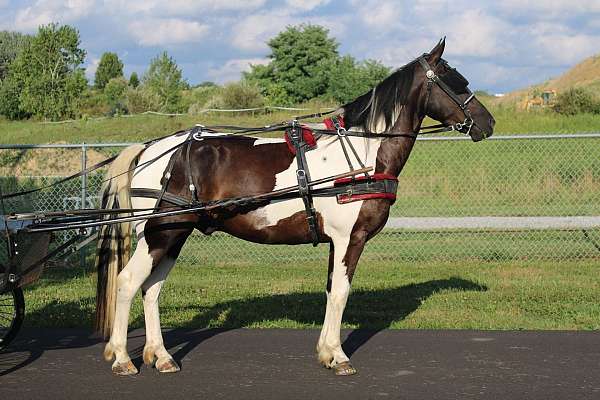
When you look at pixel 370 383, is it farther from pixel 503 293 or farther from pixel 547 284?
pixel 547 284

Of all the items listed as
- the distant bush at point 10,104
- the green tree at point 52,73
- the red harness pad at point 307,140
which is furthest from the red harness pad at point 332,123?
the distant bush at point 10,104

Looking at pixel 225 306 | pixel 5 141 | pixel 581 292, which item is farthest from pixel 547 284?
pixel 5 141

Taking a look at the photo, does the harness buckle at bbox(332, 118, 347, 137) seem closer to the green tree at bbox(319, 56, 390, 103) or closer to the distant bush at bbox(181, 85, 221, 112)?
the green tree at bbox(319, 56, 390, 103)

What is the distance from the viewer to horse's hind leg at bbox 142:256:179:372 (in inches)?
275

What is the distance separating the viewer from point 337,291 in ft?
22.8

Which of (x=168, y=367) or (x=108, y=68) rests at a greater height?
(x=108, y=68)

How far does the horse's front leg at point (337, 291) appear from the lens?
22.6 ft

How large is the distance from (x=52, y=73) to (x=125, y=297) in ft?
109

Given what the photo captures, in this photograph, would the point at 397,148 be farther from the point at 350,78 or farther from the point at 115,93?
the point at 115,93

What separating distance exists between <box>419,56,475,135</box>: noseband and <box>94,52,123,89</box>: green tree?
2747 inches

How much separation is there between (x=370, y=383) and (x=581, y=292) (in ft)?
16.7

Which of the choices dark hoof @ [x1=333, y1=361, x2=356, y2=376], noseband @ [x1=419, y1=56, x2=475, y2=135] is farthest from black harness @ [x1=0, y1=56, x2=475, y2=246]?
dark hoof @ [x1=333, y1=361, x2=356, y2=376]

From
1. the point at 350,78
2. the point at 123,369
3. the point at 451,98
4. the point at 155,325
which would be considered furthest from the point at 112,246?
the point at 350,78

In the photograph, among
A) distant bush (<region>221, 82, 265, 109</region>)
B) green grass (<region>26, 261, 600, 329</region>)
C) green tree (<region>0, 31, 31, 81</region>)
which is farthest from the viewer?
green tree (<region>0, 31, 31, 81</region>)
